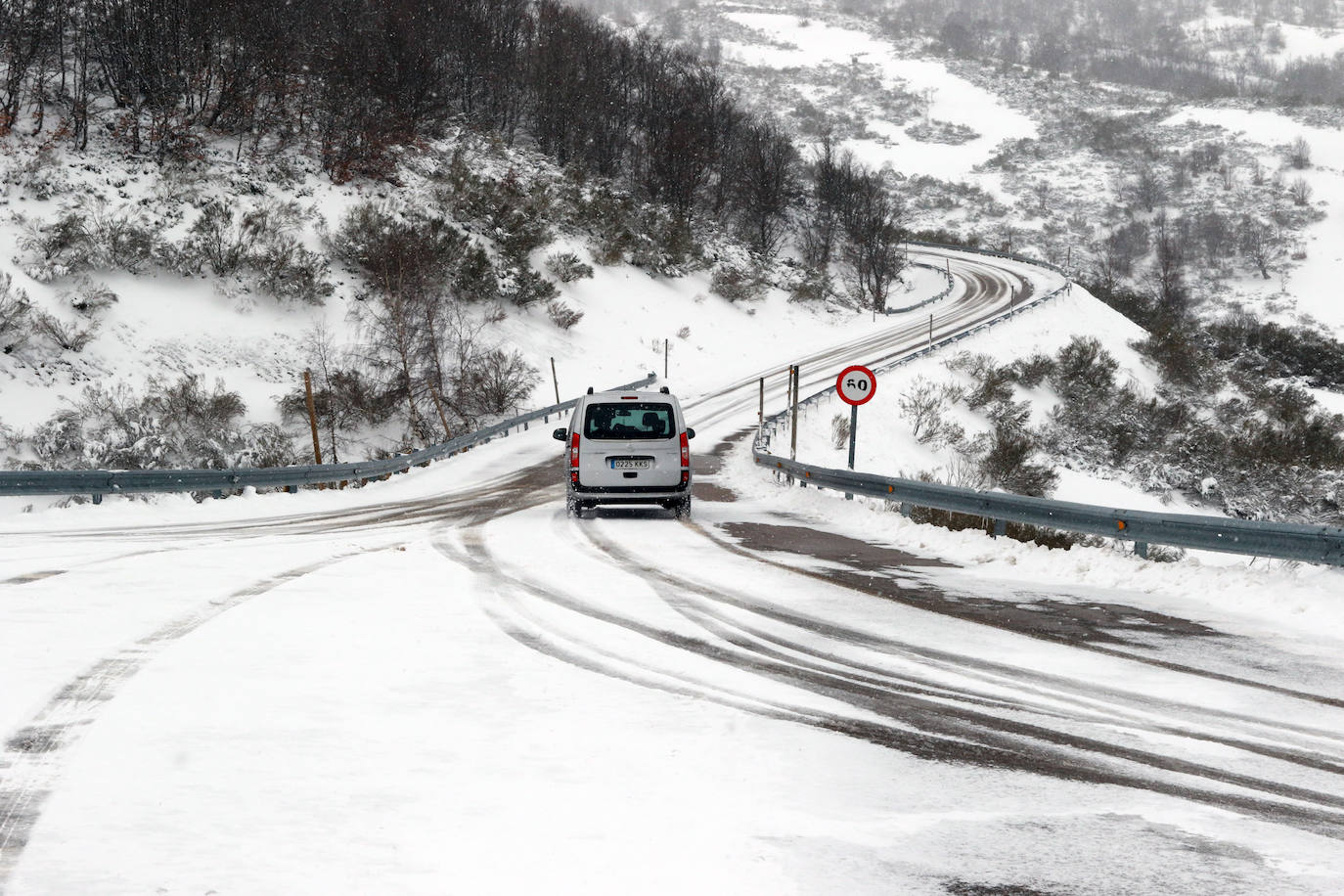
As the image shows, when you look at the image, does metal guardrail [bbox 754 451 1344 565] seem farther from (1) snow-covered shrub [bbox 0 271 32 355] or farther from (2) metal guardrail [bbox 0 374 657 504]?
(1) snow-covered shrub [bbox 0 271 32 355]

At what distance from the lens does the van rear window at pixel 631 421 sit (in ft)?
50.4

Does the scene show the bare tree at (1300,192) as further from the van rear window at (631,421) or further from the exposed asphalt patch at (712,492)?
the van rear window at (631,421)

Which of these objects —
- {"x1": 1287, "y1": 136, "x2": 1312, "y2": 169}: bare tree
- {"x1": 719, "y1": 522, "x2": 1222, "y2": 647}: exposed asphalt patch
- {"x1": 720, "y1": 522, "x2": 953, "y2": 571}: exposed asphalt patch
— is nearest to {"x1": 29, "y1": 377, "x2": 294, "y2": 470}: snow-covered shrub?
{"x1": 720, "y1": 522, "x2": 953, "y2": 571}: exposed asphalt patch

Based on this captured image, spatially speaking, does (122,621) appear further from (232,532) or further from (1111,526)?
(1111,526)

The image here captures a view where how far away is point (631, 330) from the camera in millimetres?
51594

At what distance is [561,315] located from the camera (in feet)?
159

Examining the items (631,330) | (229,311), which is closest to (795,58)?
(631,330)

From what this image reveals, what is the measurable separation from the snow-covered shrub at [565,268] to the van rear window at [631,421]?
3753 cm

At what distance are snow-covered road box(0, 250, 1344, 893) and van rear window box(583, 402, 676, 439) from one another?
17.3 ft

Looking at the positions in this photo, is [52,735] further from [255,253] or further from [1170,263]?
[1170,263]

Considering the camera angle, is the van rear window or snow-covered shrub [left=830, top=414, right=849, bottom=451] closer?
the van rear window

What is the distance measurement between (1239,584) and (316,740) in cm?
842

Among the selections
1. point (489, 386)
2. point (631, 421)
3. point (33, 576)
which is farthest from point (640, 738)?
point (489, 386)

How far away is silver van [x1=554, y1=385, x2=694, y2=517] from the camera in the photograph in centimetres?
1529
